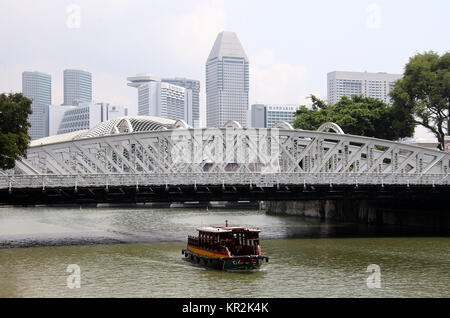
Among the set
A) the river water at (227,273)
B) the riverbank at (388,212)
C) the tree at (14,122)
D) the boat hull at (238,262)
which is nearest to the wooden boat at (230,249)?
the boat hull at (238,262)

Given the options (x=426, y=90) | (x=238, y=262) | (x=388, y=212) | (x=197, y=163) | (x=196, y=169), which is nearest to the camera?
(x=238, y=262)

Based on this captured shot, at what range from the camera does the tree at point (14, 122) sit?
62.3m

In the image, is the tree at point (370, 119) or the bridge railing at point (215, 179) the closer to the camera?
the bridge railing at point (215, 179)

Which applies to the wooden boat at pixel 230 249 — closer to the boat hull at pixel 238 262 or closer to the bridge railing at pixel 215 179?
the boat hull at pixel 238 262

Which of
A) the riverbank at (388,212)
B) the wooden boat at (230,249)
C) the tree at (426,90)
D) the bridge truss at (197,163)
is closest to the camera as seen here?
the wooden boat at (230,249)

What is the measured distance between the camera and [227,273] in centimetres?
4719

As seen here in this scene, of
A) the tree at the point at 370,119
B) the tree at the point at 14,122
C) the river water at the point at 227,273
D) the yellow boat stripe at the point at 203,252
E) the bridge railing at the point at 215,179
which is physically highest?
the tree at the point at 370,119

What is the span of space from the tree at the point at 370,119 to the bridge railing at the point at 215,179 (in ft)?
111

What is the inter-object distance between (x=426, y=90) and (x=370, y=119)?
34.7 feet

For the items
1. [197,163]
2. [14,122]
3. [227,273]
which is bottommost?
[227,273]

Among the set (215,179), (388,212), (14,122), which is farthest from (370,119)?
(14,122)

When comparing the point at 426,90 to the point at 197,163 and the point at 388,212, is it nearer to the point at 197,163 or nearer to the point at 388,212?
the point at 388,212

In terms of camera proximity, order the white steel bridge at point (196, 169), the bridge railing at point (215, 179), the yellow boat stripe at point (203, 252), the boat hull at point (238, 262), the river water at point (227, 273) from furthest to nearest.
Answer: the white steel bridge at point (196, 169) < the bridge railing at point (215, 179) < the yellow boat stripe at point (203, 252) < the boat hull at point (238, 262) < the river water at point (227, 273)

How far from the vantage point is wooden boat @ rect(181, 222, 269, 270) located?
1901 inches
